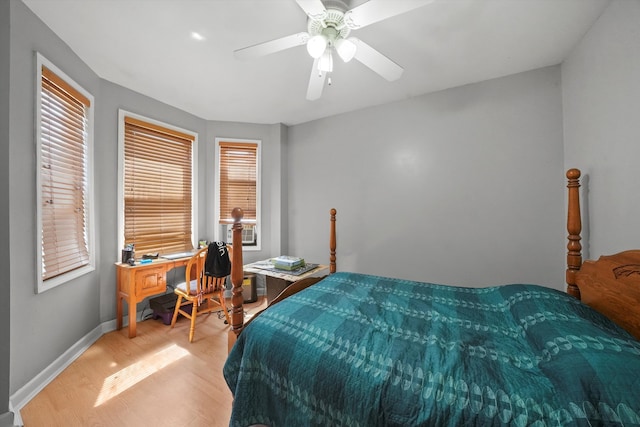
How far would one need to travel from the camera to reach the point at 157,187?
113 inches

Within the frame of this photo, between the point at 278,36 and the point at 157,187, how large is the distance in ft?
7.33

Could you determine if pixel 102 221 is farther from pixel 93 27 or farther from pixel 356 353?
pixel 356 353

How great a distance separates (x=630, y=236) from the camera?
1.35 meters

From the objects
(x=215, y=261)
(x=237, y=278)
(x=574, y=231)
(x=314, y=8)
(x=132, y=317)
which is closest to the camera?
(x=314, y=8)

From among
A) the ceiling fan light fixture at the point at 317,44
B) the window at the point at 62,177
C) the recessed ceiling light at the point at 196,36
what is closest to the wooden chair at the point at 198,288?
the window at the point at 62,177

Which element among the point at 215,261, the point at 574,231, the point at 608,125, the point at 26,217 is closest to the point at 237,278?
the point at 215,261

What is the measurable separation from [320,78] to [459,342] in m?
1.68

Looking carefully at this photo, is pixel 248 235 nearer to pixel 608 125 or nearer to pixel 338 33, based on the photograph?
pixel 338 33

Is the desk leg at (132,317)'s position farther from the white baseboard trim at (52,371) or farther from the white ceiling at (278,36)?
the white ceiling at (278,36)

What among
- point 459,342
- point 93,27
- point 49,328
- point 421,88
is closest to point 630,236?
point 459,342

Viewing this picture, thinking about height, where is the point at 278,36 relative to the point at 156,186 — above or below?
above

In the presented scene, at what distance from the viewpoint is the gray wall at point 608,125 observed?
4.31ft

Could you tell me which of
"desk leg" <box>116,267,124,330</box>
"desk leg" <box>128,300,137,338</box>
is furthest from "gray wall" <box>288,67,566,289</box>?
"desk leg" <box>116,267,124,330</box>

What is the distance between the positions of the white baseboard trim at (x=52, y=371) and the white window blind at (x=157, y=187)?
0.82m
